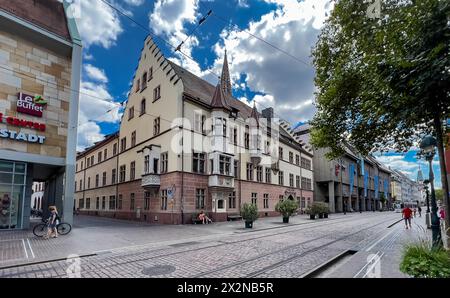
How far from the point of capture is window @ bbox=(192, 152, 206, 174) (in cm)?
2602

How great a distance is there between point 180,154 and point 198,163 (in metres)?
2.35

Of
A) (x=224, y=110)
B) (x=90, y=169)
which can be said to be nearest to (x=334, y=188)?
(x=224, y=110)

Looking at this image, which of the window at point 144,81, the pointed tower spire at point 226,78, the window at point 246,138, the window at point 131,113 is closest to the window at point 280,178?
the window at point 246,138

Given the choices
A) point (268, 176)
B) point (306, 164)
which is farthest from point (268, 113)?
point (268, 176)

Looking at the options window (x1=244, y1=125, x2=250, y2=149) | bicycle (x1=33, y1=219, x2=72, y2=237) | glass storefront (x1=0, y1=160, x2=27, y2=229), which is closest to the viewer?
bicycle (x1=33, y1=219, x2=72, y2=237)

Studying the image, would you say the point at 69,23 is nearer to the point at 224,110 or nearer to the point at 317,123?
the point at 224,110

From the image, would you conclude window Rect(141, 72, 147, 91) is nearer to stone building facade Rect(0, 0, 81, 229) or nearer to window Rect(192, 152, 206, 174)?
stone building facade Rect(0, 0, 81, 229)

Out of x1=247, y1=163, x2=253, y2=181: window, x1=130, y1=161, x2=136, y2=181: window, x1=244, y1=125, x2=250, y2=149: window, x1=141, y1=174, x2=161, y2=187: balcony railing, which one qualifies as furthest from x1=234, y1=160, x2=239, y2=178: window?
x1=130, y1=161, x2=136, y2=181: window

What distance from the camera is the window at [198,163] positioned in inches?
1024

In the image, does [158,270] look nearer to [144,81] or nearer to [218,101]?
[218,101]

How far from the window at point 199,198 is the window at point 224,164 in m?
2.74

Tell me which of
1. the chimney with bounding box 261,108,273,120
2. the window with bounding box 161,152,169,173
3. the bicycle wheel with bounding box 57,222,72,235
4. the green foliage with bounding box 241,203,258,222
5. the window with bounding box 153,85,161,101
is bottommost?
the bicycle wheel with bounding box 57,222,72,235

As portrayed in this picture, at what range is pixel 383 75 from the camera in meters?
7.44

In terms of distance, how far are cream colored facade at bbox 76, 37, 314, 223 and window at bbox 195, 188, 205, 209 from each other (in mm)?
90
